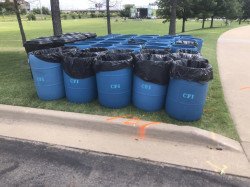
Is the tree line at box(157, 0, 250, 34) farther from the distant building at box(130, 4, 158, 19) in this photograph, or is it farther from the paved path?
the distant building at box(130, 4, 158, 19)

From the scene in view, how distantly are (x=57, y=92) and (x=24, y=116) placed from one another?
0.77m

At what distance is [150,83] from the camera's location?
446 cm

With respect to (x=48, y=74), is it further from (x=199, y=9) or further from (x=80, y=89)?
(x=199, y=9)

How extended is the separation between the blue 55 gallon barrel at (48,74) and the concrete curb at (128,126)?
0.51 m

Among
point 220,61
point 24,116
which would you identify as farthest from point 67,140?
point 220,61

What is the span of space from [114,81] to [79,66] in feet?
2.19

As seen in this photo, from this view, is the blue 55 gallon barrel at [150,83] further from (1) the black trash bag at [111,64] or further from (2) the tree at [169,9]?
(2) the tree at [169,9]

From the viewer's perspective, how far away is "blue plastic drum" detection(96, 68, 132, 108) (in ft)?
14.9

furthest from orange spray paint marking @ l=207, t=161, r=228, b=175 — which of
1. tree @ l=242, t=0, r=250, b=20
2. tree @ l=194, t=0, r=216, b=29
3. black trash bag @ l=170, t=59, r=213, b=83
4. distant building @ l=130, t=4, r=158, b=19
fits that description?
distant building @ l=130, t=4, r=158, b=19

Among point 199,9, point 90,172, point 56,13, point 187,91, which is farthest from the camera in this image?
point 199,9

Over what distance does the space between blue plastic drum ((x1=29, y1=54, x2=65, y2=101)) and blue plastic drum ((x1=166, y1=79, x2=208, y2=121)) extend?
2.05m

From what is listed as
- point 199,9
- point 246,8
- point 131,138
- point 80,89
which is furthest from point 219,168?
point 246,8

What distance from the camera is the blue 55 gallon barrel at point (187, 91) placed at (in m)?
4.02

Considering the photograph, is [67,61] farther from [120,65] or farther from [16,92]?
[16,92]
